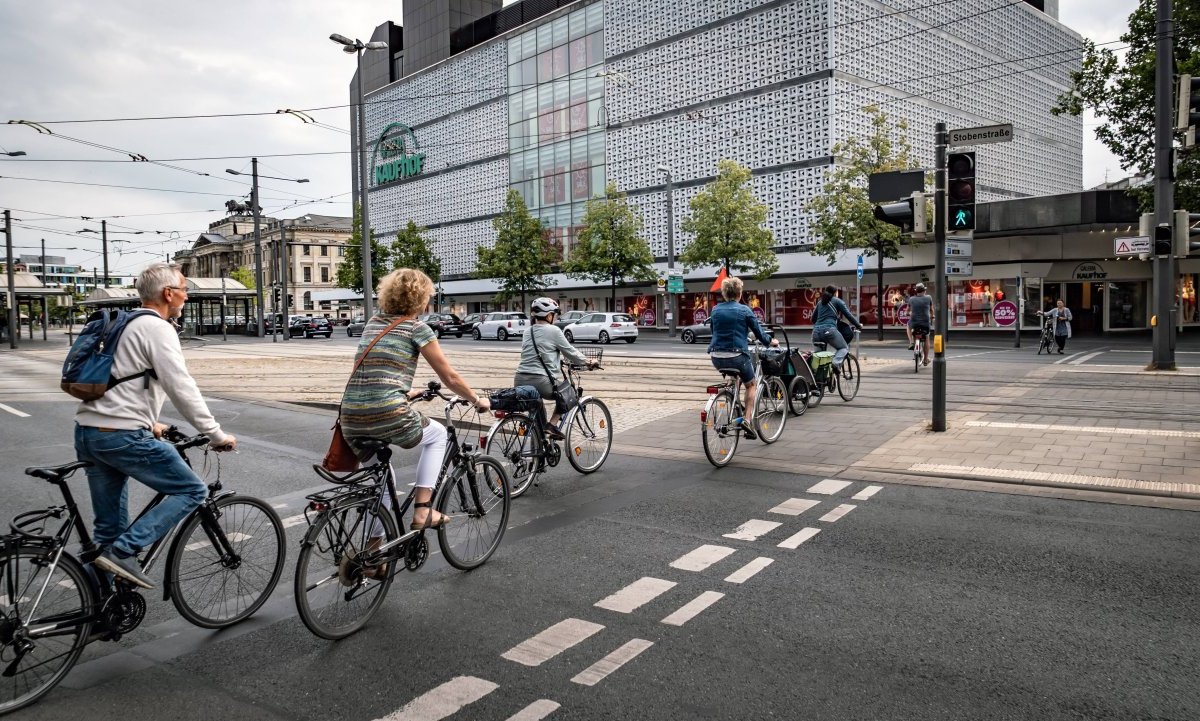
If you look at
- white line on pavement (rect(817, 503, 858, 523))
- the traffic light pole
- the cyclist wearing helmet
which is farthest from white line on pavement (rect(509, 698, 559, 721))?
the traffic light pole

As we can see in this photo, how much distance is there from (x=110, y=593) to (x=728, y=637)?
2725 millimetres

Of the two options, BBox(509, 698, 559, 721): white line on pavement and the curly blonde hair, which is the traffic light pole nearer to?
the curly blonde hair

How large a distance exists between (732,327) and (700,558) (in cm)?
346

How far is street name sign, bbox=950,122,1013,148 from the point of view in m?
9.11

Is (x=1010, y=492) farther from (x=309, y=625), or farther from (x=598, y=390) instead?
(x=598, y=390)

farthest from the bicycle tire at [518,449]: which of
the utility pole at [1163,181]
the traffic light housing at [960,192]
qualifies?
the utility pole at [1163,181]

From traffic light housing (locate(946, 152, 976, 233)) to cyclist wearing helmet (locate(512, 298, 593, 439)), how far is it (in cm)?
490

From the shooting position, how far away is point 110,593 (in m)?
3.54

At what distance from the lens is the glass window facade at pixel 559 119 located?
5131cm

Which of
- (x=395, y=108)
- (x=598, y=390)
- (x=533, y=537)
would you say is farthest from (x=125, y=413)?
(x=395, y=108)

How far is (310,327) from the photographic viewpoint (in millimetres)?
49031

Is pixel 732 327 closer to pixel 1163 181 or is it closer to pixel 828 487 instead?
pixel 828 487

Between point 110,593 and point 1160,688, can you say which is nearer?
point 1160,688

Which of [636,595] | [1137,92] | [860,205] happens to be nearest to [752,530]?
[636,595]
